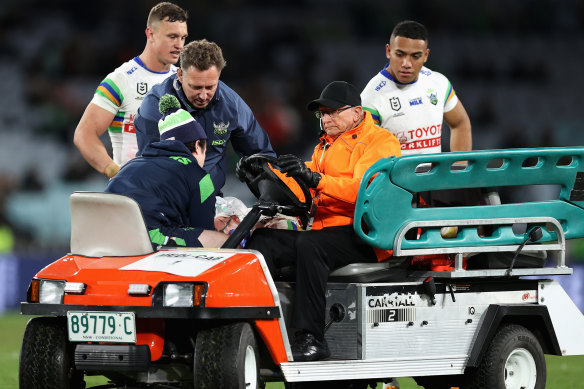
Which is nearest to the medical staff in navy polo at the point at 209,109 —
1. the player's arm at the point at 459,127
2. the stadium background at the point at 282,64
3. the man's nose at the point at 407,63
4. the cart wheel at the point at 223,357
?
the man's nose at the point at 407,63

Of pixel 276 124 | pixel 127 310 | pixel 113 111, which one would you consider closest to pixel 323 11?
pixel 276 124

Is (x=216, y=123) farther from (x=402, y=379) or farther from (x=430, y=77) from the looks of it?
(x=402, y=379)

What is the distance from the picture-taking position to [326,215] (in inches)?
242

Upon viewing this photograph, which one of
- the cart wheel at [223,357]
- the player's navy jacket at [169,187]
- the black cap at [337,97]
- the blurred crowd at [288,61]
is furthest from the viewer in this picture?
the blurred crowd at [288,61]

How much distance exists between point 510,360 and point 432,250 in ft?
3.21

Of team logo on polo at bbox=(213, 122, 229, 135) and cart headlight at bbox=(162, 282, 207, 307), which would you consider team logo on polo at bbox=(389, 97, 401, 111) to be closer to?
team logo on polo at bbox=(213, 122, 229, 135)

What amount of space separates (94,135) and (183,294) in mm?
3450

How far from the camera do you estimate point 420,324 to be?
6.00 metres

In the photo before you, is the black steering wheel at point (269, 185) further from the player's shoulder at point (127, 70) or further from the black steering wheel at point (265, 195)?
the player's shoulder at point (127, 70)

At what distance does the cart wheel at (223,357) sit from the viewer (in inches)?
195

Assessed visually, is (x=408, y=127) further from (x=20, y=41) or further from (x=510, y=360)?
(x=20, y=41)

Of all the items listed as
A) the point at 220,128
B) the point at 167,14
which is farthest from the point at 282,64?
the point at 220,128

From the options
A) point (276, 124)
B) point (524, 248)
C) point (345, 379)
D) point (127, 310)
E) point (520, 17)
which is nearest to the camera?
point (127, 310)

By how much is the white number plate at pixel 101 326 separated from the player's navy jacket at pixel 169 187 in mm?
654
